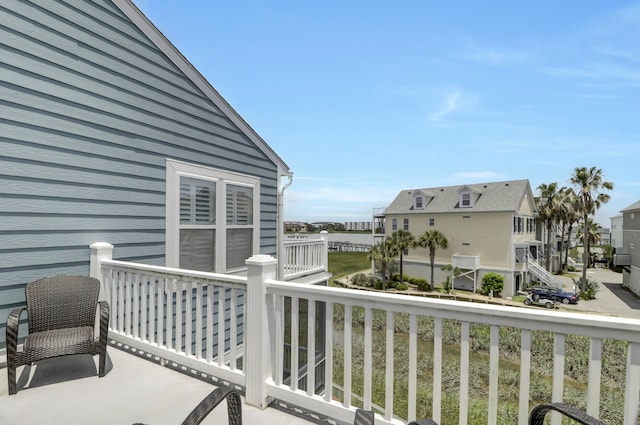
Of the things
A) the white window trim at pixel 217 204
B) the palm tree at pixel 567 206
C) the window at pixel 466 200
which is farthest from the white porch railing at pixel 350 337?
the palm tree at pixel 567 206

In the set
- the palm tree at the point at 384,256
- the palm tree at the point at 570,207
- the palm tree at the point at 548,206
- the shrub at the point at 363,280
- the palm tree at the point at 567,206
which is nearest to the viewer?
the palm tree at the point at 384,256

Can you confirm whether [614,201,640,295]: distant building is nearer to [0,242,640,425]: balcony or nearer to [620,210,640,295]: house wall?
[620,210,640,295]: house wall

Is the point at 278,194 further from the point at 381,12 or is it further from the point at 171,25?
the point at 381,12

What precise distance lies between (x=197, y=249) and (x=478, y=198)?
23.2 meters

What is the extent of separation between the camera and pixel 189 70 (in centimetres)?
496

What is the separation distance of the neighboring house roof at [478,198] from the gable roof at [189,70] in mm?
20229

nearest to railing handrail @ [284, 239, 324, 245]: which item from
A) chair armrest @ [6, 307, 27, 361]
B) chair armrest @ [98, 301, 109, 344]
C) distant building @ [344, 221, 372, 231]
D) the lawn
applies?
chair armrest @ [98, 301, 109, 344]

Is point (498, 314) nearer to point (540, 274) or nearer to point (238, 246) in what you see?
point (238, 246)

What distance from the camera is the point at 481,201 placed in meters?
23.2

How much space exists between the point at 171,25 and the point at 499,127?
1999 cm

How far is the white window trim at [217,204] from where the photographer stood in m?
4.52

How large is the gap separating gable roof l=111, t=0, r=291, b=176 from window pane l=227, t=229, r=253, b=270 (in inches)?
71.3

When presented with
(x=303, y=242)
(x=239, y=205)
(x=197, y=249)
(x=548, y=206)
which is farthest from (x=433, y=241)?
(x=197, y=249)

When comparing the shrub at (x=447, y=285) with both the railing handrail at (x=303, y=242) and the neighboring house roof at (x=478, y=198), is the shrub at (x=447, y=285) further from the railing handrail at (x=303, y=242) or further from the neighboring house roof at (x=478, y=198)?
the railing handrail at (x=303, y=242)
